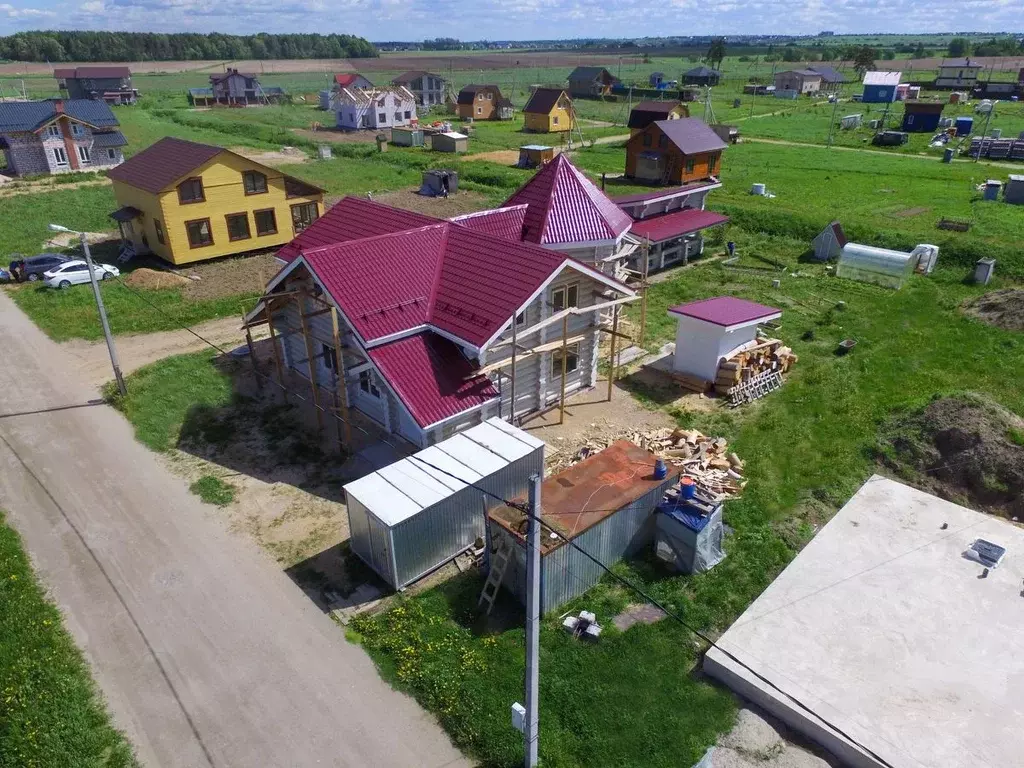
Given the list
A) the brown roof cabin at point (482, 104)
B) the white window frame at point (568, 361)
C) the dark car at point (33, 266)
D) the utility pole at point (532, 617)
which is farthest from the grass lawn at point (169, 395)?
the brown roof cabin at point (482, 104)

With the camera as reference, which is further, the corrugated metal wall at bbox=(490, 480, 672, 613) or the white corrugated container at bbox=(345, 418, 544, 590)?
the white corrugated container at bbox=(345, 418, 544, 590)

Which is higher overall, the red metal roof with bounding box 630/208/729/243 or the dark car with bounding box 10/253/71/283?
the red metal roof with bounding box 630/208/729/243

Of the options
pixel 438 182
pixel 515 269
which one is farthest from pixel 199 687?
pixel 438 182

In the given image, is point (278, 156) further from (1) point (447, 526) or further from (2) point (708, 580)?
(2) point (708, 580)

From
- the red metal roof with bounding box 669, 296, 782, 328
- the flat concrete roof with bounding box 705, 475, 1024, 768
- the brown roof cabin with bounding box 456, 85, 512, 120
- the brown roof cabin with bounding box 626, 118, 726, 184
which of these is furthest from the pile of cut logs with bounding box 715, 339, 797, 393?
the brown roof cabin with bounding box 456, 85, 512, 120

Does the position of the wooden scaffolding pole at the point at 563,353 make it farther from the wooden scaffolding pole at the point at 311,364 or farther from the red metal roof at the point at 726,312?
the wooden scaffolding pole at the point at 311,364

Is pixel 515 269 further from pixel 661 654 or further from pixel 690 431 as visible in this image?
pixel 661 654

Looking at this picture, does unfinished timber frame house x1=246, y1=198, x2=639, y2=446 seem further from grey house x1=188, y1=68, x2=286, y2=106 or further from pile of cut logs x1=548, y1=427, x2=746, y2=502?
grey house x1=188, y1=68, x2=286, y2=106
